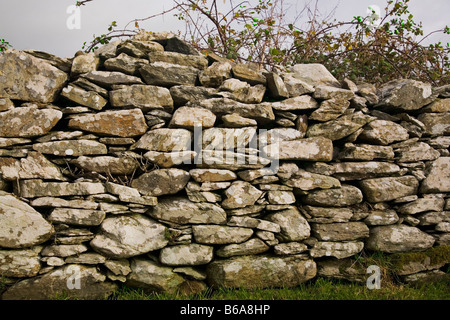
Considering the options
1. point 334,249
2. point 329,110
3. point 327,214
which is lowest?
point 334,249

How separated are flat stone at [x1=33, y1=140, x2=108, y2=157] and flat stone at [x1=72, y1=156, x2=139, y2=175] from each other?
72mm

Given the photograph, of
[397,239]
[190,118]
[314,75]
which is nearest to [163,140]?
[190,118]

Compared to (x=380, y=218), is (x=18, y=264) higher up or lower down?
lower down

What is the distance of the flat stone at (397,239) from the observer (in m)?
3.87

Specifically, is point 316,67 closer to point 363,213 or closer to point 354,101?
point 354,101

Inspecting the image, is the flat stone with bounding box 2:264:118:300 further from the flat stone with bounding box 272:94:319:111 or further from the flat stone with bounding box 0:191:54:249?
the flat stone with bounding box 272:94:319:111

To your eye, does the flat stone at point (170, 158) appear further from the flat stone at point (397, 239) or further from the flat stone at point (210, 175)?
the flat stone at point (397, 239)

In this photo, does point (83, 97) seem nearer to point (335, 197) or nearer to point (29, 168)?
point (29, 168)

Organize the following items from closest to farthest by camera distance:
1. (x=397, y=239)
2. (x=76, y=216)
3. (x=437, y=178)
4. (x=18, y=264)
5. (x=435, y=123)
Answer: (x=18, y=264) → (x=76, y=216) → (x=397, y=239) → (x=437, y=178) → (x=435, y=123)

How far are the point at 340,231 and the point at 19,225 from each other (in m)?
3.60

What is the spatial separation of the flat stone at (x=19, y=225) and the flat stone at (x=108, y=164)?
68cm

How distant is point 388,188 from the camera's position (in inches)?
156

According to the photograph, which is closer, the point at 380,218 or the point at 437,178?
the point at 380,218
